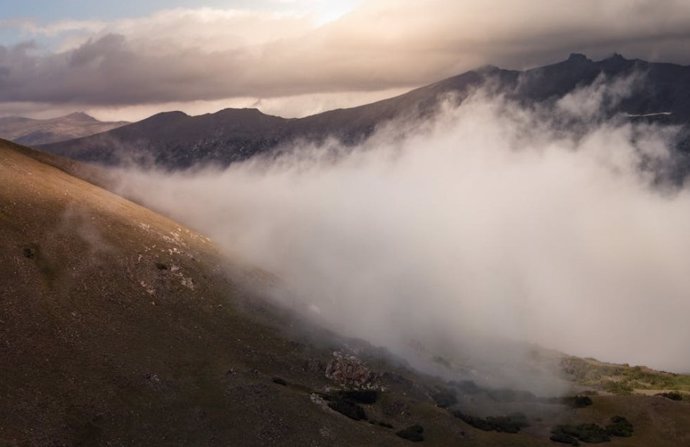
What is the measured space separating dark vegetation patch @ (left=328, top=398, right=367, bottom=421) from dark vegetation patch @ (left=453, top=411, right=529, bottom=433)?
17045 millimetres

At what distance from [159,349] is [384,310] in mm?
99734

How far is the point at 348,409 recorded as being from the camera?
86.6 metres

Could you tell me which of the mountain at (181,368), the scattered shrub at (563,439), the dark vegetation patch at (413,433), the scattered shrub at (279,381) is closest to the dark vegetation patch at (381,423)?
the mountain at (181,368)

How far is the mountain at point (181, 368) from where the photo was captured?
73.5 m

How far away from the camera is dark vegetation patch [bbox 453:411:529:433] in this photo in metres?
89.8

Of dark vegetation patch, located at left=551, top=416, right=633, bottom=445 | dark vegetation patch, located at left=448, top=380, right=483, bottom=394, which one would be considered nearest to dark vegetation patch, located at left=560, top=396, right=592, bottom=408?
dark vegetation patch, located at left=551, top=416, right=633, bottom=445

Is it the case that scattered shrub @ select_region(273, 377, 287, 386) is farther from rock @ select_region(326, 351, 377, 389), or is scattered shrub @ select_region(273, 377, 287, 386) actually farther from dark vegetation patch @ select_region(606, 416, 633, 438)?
dark vegetation patch @ select_region(606, 416, 633, 438)

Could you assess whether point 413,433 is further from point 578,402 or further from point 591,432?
point 578,402

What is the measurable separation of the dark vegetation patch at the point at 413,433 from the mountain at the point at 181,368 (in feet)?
1.19

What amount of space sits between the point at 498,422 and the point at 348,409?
24854mm

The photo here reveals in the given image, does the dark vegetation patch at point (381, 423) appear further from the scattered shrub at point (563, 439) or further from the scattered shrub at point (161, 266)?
the scattered shrub at point (161, 266)

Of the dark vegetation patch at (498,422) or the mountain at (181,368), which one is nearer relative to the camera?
the mountain at (181,368)

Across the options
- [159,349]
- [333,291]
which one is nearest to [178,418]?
[159,349]

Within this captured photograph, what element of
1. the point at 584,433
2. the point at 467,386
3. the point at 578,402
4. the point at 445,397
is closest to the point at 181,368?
the point at 445,397
